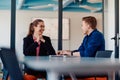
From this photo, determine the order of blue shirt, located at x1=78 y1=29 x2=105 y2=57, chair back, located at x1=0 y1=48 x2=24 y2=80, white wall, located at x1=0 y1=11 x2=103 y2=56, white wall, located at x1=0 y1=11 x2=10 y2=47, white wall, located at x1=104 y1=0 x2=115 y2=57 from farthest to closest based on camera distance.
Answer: white wall, located at x1=104 y1=0 x2=115 y2=57 → white wall, located at x1=0 y1=11 x2=103 y2=56 → white wall, located at x1=0 y1=11 x2=10 y2=47 → blue shirt, located at x1=78 y1=29 x2=105 y2=57 → chair back, located at x1=0 y1=48 x2=24 y2=80

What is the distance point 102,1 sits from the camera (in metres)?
6.34

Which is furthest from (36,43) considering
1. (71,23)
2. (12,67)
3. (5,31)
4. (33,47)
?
(71,23)

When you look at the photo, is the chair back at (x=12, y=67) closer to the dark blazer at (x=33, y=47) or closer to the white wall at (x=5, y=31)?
the dark blazer at (x=33, y=47)

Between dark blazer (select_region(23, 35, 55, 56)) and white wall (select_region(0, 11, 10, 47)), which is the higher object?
white wall (select_region(0, 11, 10, 47))

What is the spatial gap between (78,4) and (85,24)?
4.64 meters

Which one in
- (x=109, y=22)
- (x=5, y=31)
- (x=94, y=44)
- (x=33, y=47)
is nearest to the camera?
(x=94, y=44)

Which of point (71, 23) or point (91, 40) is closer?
point (91, 40)

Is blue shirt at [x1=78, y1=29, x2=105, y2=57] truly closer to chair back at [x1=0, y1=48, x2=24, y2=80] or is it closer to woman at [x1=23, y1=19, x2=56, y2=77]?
woman at [x1=23, y1=19, x2=56, y2=77]

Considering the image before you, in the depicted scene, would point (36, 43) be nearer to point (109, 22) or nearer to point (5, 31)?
point (5, 31)

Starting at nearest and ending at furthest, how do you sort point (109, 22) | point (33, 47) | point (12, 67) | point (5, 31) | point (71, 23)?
point (12, 67) → point (33, 47) → point (5, 31) → point (109, 22) → point (71, 23)

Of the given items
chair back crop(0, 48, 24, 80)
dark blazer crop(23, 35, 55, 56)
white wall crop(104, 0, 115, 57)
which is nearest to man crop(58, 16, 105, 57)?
dark blazer crop(23, 35, 55, 56)

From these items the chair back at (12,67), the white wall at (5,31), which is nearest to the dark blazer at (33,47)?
the white wall at (5,31)

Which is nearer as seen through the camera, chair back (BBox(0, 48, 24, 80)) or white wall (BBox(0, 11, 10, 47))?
chair back (BBox(0, 48, 24, 80))

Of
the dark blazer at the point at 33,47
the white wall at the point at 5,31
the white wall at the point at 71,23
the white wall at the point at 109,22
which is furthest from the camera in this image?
the white wall at the point at 109,22
